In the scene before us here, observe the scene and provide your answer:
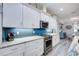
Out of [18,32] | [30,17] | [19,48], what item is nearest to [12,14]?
[19,48]

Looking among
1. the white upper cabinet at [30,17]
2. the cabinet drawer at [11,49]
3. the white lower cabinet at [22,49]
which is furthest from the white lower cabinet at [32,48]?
the white upper cabinet at [30,17]

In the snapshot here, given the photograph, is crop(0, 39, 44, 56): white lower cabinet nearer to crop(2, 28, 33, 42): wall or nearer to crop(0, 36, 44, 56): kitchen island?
crop(0, 36, 44, 56): kitchen island

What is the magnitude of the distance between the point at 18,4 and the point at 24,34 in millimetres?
1528

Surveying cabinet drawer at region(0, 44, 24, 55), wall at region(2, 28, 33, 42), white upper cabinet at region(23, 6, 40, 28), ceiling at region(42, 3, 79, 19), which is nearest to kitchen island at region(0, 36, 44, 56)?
cabinet drawer at region(0, 44, 24, 55)

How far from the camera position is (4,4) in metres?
2.61

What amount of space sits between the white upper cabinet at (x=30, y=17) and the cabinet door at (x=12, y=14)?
1.22ft

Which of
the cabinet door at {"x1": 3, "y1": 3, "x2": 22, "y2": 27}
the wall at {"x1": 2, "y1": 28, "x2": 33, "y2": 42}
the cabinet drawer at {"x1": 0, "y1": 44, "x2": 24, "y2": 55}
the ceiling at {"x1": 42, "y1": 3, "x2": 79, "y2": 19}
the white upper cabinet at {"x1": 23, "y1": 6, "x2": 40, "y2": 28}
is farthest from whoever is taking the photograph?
the ceiling at {"x1": 42, "y1": 3, "x2": 79, "y2": 19}

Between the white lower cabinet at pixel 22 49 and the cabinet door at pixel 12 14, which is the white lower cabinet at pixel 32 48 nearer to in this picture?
the white lower cabinet at pixel 22 49

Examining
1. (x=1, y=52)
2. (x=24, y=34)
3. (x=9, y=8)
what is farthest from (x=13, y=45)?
(x=24, y=34)

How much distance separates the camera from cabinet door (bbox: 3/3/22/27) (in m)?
2.66

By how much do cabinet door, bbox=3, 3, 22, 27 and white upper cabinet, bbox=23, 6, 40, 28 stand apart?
0.37 metres

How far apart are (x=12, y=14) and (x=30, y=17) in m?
1.28

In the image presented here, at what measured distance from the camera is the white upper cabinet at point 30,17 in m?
3.77

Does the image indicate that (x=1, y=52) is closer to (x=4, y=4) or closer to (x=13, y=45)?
(x=13, y=45)
